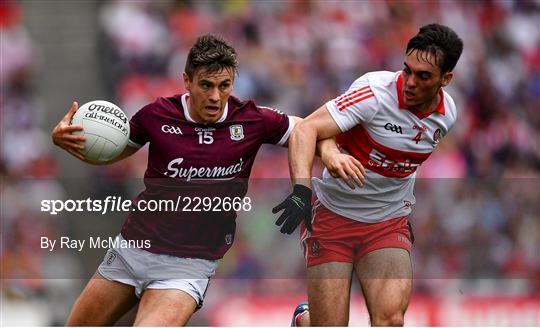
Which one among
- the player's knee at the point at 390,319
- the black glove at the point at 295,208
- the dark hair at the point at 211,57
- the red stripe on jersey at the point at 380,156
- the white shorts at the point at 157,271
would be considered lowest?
the player's knee at the point at 390,319

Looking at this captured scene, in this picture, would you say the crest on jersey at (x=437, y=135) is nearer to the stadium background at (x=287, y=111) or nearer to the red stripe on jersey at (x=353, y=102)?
the red stripe on jersey at (x=353, y=102)

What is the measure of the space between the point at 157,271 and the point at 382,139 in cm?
153

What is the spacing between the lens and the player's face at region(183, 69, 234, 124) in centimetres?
661

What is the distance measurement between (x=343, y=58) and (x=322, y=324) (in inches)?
289

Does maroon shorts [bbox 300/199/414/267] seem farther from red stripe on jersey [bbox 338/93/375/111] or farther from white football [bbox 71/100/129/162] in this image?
white football [bbox 71/100/129/162]

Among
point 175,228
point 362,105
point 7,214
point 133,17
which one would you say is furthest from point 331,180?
point 133,17

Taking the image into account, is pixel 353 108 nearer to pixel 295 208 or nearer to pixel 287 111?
pixel 295 208

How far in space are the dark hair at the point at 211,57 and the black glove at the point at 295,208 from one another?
2.61ft

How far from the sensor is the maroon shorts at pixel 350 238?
23.0 feet

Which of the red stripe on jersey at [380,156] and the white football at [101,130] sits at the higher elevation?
the white football at [101,130]

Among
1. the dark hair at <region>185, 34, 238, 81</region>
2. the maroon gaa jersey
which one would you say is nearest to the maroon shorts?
the maroon gaa jersey

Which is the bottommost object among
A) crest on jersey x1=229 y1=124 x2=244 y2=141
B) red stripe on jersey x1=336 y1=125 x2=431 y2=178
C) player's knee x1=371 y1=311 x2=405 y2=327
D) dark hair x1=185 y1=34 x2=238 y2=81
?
player's knee x1=371 y1=311 x2=405 y2=327

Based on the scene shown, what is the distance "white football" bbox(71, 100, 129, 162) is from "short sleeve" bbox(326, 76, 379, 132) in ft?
4.03

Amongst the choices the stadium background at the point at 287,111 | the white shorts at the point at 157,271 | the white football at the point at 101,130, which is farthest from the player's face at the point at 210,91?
the stadium background at the point at 287,111
